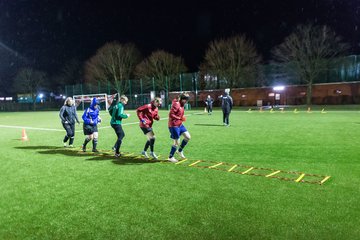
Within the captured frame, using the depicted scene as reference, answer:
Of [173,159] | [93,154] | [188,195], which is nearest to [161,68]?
[93,154]

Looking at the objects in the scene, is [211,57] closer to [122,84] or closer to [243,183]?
[122,84]

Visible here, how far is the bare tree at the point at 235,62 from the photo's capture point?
4850 cm

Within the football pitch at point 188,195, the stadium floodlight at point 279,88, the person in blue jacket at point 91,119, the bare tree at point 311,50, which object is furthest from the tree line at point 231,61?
the person in blue jacket at point 91,119

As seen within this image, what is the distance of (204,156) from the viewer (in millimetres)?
10297

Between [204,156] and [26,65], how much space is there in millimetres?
92556

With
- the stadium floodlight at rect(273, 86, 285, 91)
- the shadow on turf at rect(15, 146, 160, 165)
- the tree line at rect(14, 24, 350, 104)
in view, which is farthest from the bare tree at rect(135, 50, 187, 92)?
the shadow on turf at rect(15, 146, 160, 165)

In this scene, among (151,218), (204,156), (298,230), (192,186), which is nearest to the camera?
(298,230)

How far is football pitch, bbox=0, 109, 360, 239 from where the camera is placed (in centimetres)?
482

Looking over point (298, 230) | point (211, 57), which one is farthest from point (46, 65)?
point (298, 230)

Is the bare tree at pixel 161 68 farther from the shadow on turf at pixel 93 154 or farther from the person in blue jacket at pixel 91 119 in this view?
the person in blue jacket at pixel 91 119

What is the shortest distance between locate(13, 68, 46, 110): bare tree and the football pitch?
77313mm

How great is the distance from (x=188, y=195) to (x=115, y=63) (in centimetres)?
5938

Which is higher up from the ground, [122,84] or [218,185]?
[122,84]

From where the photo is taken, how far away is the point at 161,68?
58.0 m
